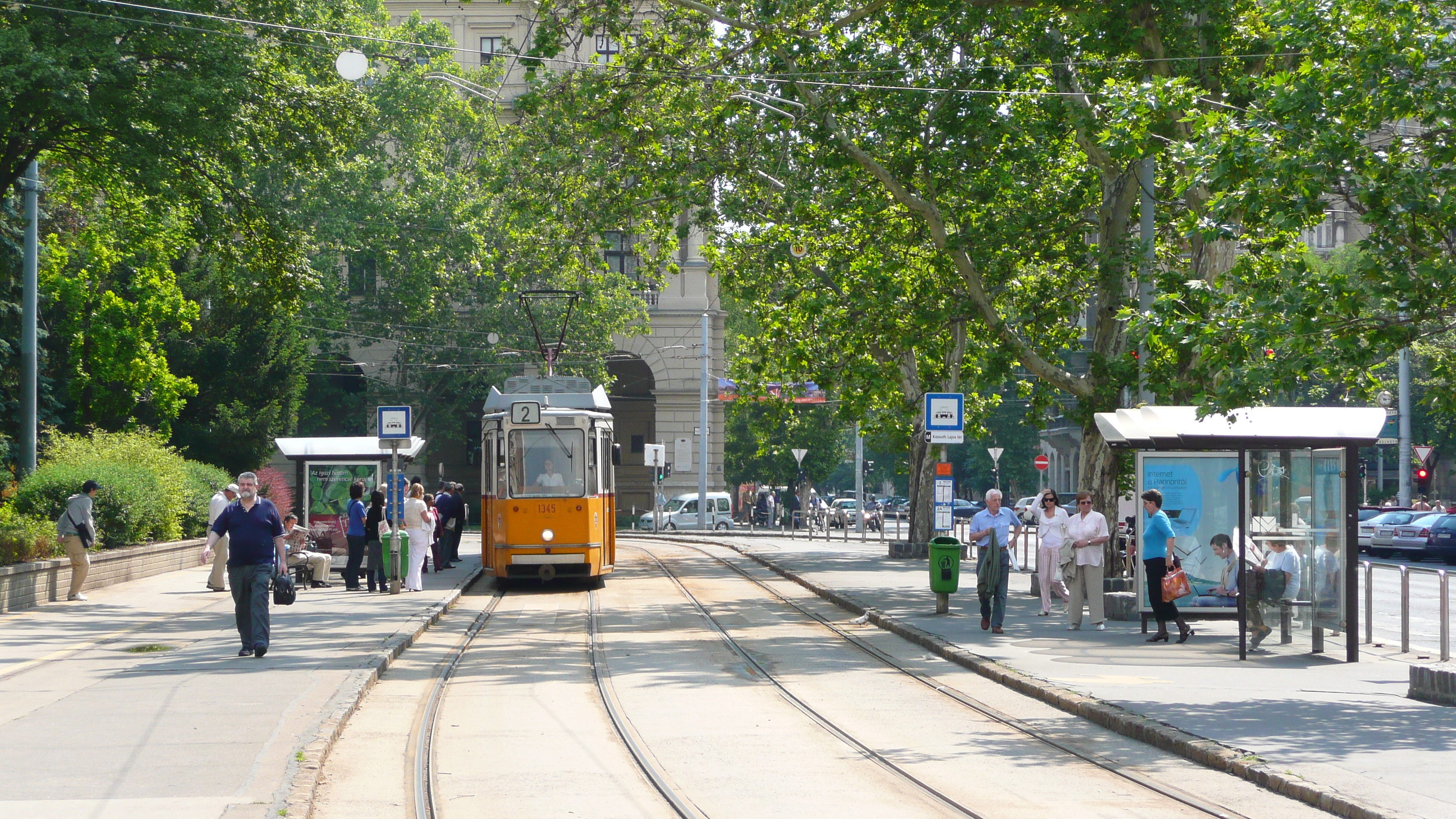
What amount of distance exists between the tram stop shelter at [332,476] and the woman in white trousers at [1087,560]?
12428mm

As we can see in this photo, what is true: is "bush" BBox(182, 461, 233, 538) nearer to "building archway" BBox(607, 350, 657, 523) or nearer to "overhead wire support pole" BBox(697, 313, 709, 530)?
"overhead wire support pole" BBox(697, 313, 709, 530)

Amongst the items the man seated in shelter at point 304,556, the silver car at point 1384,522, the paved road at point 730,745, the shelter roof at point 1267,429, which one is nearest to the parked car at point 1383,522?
the silver car at point 1384,522

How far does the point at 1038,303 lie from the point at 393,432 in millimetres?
11258

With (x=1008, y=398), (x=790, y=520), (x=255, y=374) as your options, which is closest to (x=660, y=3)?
(x=255, y=374)

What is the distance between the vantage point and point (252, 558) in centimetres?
1374

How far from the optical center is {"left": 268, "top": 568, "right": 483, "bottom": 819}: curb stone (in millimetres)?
7594

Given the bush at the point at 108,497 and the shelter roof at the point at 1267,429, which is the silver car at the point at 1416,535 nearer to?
the shelter roof at the point at 1267,429

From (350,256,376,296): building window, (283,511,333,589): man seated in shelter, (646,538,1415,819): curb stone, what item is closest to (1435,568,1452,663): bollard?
(646,538,1415,819): curb stone

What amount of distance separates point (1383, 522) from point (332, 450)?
2773 centimetres

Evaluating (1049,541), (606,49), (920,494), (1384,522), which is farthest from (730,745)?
(606,49)

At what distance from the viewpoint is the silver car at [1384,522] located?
3969cm

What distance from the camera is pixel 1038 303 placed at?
26.5 metres

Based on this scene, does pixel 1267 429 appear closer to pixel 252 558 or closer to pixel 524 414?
pixel 252 558

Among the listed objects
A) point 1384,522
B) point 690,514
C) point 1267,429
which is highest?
point 1267,429
